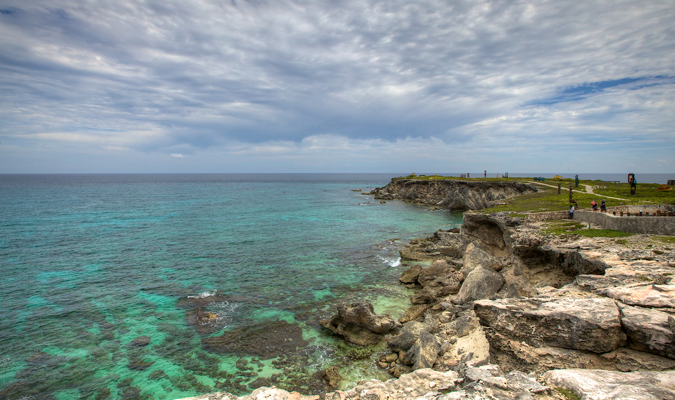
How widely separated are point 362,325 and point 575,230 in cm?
1637

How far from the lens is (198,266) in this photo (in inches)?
1304

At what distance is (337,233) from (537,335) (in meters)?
40.0

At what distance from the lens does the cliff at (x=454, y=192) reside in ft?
232

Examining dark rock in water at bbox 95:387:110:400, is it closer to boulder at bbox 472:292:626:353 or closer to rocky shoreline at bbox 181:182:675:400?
rocky shoreline at bbox 181:182:675:400

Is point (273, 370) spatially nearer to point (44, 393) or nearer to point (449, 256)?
point (44, 393)

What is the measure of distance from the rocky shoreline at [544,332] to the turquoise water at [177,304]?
3272mm

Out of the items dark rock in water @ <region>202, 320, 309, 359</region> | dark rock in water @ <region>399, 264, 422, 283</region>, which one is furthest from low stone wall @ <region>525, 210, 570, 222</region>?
dark rock in water @ <region>202, 320, 309, 359</region>

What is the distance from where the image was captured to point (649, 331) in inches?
353

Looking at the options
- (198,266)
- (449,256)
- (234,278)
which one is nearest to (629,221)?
(449,256)

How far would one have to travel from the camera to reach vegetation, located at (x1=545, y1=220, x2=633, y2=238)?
19.3 metres

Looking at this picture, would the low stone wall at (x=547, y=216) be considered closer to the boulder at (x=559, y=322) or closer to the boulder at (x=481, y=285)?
the boulder at (x=481, y=285)

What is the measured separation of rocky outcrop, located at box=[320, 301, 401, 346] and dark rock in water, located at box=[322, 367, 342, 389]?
3.09 metres

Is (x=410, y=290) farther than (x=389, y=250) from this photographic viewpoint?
No

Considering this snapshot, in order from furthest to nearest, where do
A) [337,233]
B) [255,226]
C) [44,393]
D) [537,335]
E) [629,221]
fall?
[255,226] → [337,233] → [629,221] → [44,393] → [537,335]
